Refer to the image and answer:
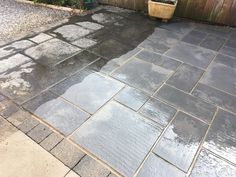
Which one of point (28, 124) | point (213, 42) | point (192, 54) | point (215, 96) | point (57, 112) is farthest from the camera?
point (213, 42)

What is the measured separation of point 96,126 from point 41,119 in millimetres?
530

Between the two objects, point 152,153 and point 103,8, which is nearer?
point 152,153

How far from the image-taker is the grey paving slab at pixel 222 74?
2.54 meters

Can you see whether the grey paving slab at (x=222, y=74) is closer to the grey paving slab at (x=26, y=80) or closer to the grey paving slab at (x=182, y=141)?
the grey paving slab at (x=182, y=141)

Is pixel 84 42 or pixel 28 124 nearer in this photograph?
pixel 28 124

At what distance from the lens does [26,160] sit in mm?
1627

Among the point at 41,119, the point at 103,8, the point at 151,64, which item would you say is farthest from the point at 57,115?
the point at 103,8

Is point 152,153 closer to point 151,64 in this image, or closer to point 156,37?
point 151,64

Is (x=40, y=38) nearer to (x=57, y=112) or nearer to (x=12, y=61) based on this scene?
(x=12, y=61)

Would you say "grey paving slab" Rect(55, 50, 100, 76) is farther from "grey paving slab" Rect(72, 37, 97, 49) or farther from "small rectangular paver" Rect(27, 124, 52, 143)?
"small rectangular paver" Rect(27, 124, 52, 143)

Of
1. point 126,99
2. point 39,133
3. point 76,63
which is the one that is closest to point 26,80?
point 76,63

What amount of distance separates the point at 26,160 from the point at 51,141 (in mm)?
238

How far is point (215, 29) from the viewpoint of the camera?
3850 mm

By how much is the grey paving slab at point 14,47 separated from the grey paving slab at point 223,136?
266 cm
